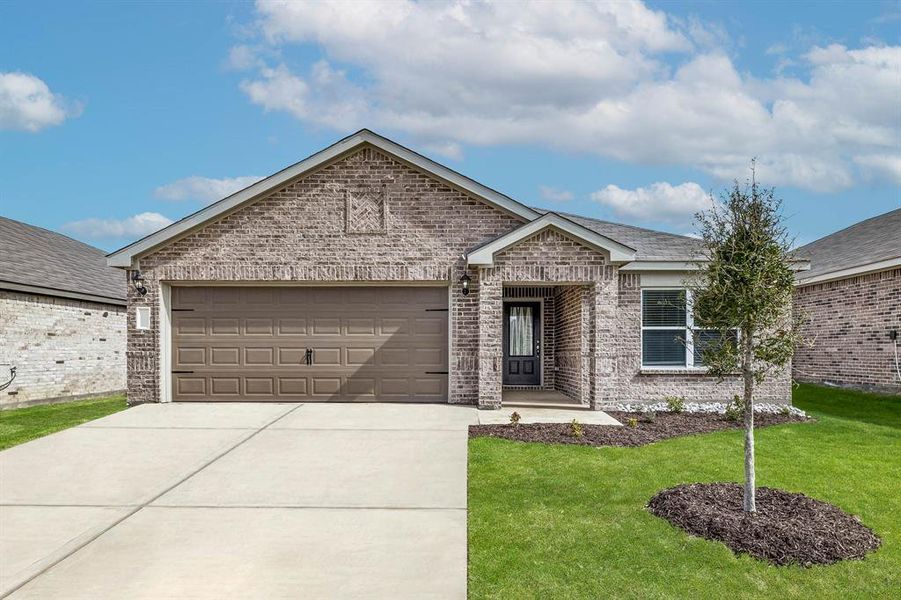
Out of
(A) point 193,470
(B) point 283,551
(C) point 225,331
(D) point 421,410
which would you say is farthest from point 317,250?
(B) point 283,551

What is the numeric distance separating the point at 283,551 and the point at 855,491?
259 inches

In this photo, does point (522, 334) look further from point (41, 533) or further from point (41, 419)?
point (41, 533)

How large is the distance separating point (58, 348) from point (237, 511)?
1351 cm

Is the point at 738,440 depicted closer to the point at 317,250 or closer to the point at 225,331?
the point at 317,250

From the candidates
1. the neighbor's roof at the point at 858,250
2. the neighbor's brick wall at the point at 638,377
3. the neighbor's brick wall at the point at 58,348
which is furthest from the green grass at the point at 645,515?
the neighbor's brick wall at the point at 58,348

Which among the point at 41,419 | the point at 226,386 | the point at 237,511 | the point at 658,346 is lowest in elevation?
the point at 41,419

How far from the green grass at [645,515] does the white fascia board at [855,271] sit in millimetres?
6218

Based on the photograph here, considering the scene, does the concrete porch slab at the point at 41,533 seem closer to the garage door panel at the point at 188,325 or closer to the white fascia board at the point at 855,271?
the garage door panel at the point at 188,325

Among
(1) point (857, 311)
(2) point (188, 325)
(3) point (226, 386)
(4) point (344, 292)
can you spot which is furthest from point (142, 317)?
(1) point (857, 311)

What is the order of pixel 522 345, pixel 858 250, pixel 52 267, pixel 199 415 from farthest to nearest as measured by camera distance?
pixel 858 250, pixel 52 267, pixel 522 345, pixel 199 415

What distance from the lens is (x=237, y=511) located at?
6.91 m

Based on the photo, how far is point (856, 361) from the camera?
1766 cm

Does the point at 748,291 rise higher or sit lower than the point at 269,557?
higher

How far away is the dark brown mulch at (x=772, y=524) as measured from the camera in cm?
569
